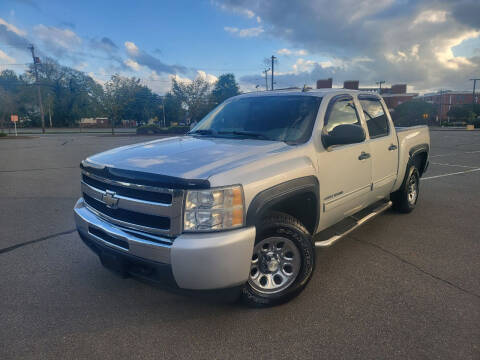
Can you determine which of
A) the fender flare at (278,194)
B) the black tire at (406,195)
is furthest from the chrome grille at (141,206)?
the black tire at (406,195)

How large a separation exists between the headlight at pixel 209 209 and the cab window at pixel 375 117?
2.56 metres

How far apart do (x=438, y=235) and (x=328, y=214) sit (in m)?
2.09

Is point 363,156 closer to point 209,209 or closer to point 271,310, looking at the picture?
point 271,310

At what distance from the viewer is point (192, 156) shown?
9.14 ft

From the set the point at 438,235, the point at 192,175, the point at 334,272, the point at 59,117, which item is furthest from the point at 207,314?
the point at 59,117

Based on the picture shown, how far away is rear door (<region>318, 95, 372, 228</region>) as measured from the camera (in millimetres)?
3307

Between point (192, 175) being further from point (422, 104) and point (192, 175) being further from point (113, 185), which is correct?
point (422, 104)

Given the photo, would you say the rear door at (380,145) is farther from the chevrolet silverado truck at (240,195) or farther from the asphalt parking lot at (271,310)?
the asphalt parking lot at (271,310)

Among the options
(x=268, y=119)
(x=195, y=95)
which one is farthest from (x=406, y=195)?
(x=195, y=95)

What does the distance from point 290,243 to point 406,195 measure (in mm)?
3232

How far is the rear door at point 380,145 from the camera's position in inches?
166

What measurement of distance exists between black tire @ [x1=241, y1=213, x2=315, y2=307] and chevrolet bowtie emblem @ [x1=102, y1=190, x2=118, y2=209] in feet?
3.72

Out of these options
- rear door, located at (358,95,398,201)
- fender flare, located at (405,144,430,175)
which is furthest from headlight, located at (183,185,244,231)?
fender flare, located at (405,144,430,175)

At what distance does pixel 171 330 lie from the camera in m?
2.60
